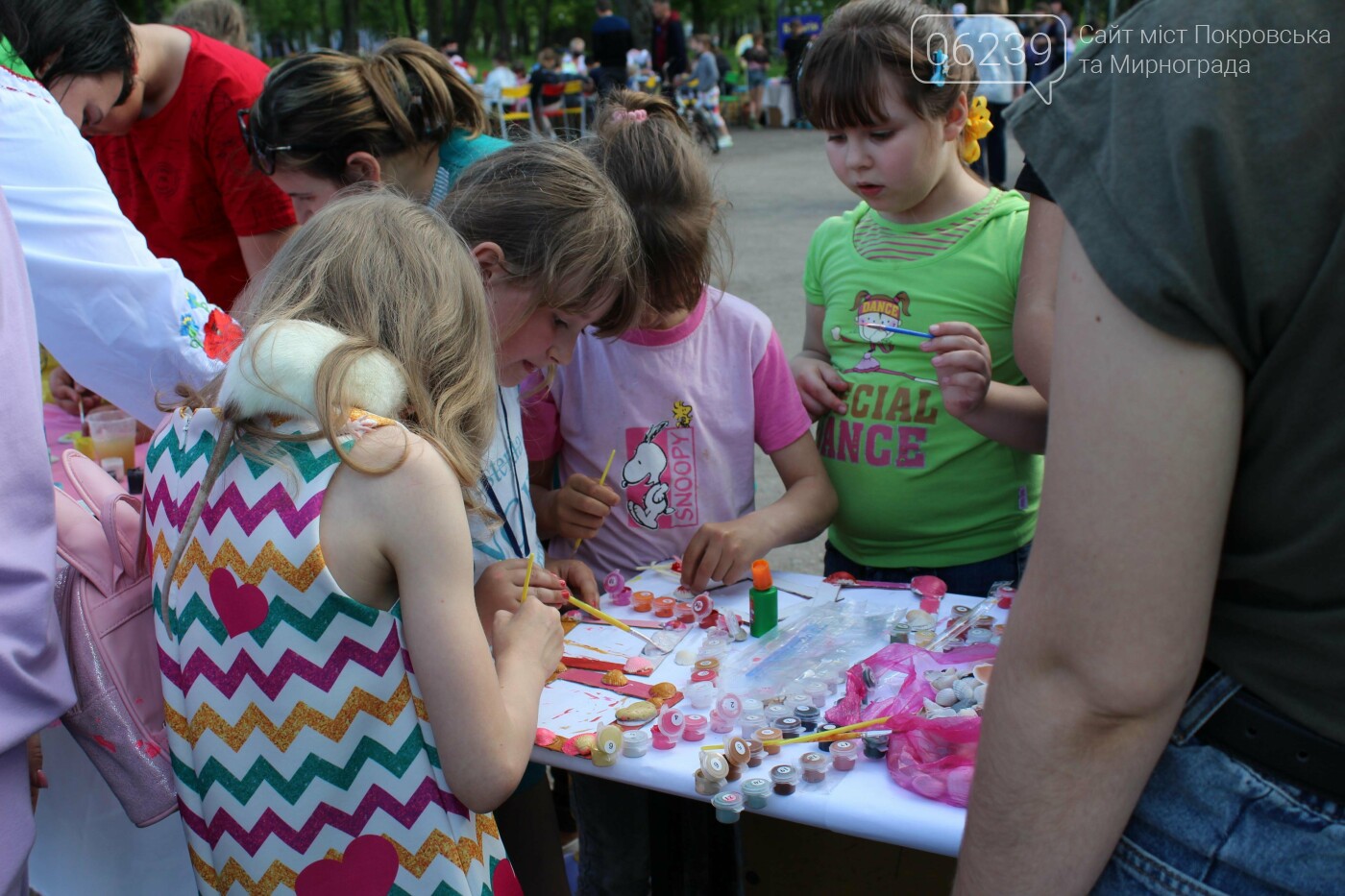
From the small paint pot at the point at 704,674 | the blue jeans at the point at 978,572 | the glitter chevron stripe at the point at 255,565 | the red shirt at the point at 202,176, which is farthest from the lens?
the red shirt at the point at 202,176

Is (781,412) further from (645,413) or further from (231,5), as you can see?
(231,5)

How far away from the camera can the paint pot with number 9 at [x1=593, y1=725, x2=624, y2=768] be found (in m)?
1.38

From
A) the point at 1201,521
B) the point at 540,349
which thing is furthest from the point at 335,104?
the point at 1201,521

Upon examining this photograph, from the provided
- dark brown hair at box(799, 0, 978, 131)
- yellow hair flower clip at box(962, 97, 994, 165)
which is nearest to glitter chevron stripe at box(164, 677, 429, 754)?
dark brown hair at box(799, 0, 978, 131)

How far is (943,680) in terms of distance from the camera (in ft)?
4.79

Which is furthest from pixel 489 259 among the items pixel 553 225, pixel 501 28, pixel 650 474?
pixel 501 28

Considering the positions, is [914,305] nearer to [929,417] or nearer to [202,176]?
[929,417]

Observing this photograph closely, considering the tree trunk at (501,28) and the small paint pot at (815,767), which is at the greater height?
the small paint pot at (815,767)

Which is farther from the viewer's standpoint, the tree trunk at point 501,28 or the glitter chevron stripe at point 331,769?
the tree trunk at point 501,28

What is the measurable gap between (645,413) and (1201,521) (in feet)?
4.52

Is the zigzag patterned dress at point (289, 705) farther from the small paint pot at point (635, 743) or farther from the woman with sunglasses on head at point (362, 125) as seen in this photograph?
the woman with sunglasses on head at point (362, 125)

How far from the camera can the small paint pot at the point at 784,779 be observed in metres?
1.28

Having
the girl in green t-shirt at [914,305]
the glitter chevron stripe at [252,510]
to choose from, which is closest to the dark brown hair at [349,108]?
the girl in green t-shirt at [914,305]

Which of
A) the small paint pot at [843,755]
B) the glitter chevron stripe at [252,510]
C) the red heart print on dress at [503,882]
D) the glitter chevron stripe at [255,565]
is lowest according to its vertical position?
the red heart print on dress at [503,882]
